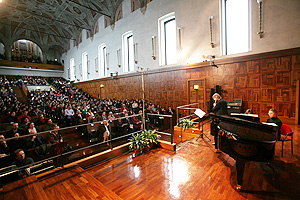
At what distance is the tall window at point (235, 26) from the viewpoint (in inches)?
266

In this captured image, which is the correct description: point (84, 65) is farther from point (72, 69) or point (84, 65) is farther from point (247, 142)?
point (247, 142)

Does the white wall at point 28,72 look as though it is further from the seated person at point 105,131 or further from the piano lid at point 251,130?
the piano lid at point 251,130

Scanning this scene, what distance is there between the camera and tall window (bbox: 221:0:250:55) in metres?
6.76

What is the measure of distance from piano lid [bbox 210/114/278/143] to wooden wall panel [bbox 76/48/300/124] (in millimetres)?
4694

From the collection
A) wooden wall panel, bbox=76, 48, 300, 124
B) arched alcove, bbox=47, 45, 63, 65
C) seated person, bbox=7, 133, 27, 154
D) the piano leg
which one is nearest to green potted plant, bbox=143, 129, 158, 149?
the piano leg

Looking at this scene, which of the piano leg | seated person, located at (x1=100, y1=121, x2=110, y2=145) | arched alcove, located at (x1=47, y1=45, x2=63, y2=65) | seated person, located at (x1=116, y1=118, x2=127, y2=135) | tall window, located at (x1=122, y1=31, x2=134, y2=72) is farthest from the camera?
arched alcove, located at (x1=47, y1=45, x2=63, y2=65)

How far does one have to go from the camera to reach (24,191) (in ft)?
7.29

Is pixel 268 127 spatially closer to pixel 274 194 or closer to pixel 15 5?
pixel 274 194

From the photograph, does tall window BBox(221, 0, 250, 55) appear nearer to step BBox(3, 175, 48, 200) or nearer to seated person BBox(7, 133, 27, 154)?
step BBox(3, 175, 48, 200)

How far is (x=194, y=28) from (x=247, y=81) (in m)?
4.04

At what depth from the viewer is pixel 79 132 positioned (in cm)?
560

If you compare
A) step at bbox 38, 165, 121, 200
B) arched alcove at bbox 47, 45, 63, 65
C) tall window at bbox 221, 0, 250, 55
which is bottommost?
step at bbox 38, 165, 121, 200

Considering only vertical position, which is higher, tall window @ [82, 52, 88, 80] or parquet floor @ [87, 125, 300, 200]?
tall window @ [82, 52, 88, 80]

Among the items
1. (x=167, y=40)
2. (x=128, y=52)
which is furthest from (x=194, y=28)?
(x=128, y=52)
